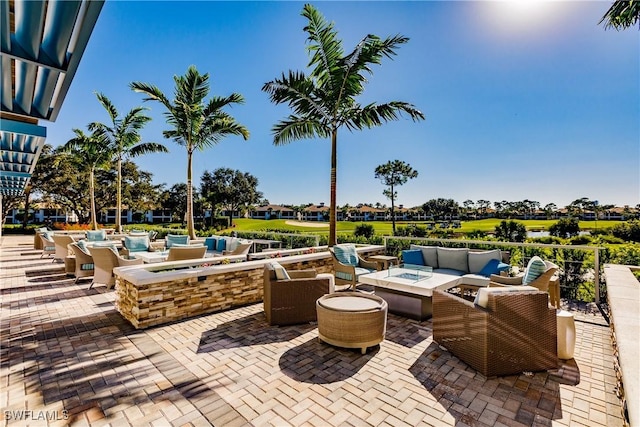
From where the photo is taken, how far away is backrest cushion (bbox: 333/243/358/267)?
6.57 m

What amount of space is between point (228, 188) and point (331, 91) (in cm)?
3912

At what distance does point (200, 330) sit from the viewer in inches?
175

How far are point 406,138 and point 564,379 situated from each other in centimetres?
1465

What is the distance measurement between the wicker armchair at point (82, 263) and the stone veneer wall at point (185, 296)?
274cm

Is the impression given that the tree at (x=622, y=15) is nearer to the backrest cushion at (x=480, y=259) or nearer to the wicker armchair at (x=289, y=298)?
the backrest cushion at (x=480, y=259)

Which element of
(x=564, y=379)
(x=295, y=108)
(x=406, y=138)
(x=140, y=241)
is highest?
(x=406, y=138)

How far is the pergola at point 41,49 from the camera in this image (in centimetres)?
200

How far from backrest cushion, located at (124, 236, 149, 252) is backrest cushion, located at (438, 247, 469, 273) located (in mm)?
A: 9083

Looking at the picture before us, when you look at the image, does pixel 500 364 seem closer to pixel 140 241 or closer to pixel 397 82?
pixel 397 82

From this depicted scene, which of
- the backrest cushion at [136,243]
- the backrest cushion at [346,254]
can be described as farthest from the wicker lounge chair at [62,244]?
the backrest cushion at [346,254]

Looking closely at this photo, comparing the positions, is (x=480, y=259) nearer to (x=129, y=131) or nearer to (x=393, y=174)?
(x=129, y=131)

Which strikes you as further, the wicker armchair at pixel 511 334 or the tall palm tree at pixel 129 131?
the tall palm tree at pixel 129 131

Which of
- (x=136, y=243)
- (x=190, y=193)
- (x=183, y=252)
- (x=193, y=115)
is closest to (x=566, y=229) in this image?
(x=190, y=193)

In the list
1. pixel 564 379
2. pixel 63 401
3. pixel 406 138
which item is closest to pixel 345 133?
pixel 564 379
